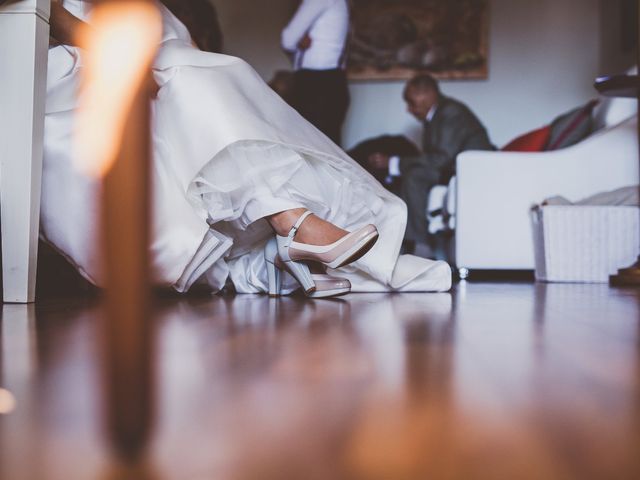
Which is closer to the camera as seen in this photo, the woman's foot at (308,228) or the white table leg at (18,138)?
the white table leg at (18,138)

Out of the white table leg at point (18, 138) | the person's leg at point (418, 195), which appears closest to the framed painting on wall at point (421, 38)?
the person's leg at point (418, 195)

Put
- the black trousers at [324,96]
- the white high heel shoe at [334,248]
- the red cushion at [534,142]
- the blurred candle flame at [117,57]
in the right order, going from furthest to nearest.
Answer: the red cushion at [534,142] < the black trousers at [324,96] < the white high heel shoe at [334,248] < the blurred candle flame at [117,57]

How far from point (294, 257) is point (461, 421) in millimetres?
1210

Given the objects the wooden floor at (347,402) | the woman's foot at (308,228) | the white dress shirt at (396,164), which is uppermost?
the white dress shirt at (396,164)

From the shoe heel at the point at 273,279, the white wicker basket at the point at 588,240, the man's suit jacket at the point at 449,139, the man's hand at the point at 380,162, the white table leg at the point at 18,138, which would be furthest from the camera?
the man's hand at the point at 380,162

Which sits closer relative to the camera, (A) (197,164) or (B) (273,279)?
(A) (197,164)

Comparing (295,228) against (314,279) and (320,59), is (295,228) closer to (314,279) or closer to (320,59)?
(314,279)

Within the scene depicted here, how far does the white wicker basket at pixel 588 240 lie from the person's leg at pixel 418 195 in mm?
1241

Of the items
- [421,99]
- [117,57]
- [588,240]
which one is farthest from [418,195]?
[117,57]

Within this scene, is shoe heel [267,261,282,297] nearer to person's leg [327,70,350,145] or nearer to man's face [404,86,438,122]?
person's leg [327,70,350,145]

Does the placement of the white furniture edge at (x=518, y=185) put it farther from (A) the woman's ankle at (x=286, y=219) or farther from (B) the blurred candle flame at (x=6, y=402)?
(B) the blurred candle flame at (x=6, y=402)

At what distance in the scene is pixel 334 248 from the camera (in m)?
1.56

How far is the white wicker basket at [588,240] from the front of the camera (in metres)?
3.00

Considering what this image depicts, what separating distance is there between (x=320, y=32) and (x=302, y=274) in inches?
87.2
